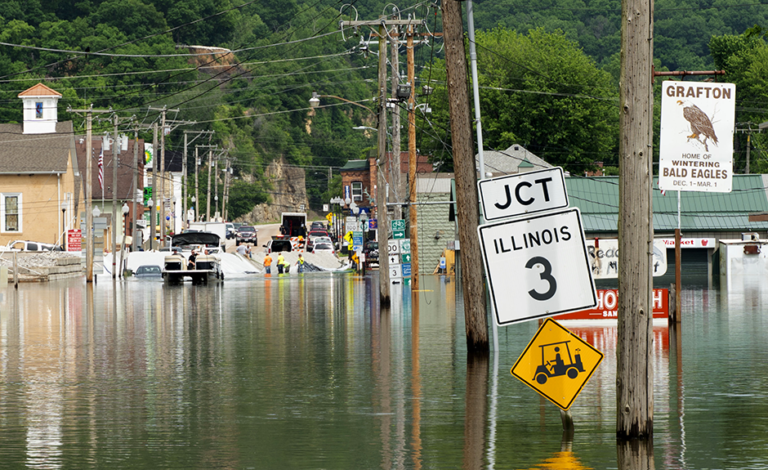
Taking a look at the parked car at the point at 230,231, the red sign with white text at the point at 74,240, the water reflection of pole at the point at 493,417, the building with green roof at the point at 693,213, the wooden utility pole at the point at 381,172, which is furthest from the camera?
Answer: the parked car at the point at 230,231

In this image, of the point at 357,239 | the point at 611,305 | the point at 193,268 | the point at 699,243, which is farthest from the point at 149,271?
the point at 611,305

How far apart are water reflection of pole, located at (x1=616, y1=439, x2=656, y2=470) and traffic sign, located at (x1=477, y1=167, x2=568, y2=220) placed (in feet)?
8.53

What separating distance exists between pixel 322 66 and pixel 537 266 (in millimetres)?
126912

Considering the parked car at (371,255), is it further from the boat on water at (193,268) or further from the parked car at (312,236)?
the boat on water at (193,268)

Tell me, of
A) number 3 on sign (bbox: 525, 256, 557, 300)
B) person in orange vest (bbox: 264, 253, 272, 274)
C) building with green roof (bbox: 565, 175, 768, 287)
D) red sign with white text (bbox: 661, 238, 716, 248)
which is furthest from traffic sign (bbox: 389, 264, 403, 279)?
red sign with white text (bbox: 661, 238, 716, 248)

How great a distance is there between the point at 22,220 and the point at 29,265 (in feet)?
54.0

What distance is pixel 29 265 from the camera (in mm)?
56250

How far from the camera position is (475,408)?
41.9ft

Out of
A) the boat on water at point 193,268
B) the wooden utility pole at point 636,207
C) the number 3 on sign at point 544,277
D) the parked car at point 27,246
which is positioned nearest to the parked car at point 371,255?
the boat on water at point 193,268

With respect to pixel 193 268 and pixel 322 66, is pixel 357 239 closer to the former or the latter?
pixel 193 268

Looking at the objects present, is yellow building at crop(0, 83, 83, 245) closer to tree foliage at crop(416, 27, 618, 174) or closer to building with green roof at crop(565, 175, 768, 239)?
tree foliage at crop(416, 27, 618, 174)

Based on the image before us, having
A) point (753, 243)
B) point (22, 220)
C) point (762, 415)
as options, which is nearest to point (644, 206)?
point (762, 415)

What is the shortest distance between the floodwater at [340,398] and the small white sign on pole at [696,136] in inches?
122

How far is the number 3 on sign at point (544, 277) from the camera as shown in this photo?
34.9 feet
